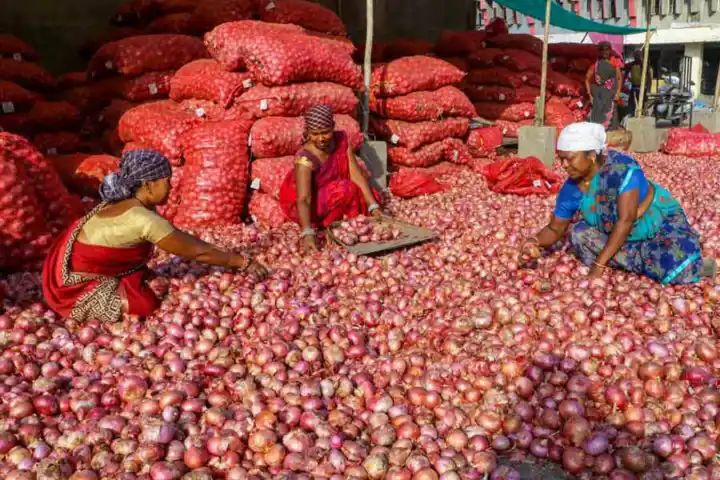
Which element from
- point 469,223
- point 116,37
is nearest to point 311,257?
point 469,223

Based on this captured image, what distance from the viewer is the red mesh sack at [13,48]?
5.57m

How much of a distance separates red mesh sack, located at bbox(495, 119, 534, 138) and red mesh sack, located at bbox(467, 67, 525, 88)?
0.58m

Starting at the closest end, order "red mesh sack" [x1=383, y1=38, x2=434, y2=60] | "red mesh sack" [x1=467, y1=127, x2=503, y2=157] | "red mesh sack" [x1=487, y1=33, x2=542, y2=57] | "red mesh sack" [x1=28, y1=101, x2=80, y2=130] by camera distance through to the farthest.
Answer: "red mesh sack" [x1=28, y1=101, x2=80, y2=130] → "red mesh sack" [x1=467, y1=127, x2=503, y2=157] → "red mesh sack" [x1=383, y1=38, x2=434, y2=60] → "red mesh sack" [x1=487, y1=33, x2=542, y2=57]

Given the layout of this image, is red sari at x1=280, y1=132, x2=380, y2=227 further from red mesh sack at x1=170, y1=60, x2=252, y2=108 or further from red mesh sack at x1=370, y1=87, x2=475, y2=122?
red mesh sack at x1=370, y1=87, x2=475, y2=122

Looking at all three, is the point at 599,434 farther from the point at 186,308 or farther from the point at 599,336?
the point at 186,308

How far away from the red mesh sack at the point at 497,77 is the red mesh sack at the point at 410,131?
2567mm

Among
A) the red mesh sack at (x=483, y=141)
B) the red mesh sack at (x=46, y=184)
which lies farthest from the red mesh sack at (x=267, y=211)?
the red mesh sack at (x=483, y=141)

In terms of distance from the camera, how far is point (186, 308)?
3236mm

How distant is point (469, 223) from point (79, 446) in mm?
3847

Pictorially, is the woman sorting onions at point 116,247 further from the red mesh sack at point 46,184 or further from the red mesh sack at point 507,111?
the red mesh sack at point 507,111

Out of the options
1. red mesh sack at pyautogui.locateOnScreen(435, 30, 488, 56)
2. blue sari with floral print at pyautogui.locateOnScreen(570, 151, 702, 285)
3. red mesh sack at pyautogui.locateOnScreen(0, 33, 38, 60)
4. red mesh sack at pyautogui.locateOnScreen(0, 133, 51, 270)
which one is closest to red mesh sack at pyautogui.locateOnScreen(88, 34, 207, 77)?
red mesh sack at pyautogui.locateOnScreen(0, 33, 38, 60)

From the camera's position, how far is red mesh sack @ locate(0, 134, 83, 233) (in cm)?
380

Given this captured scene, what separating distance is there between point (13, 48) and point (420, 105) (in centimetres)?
428

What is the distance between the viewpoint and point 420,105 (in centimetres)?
683
